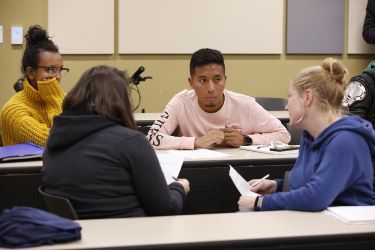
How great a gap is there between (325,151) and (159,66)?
141 inches

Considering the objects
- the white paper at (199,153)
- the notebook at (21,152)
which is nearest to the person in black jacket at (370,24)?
the white paper at (199,153)

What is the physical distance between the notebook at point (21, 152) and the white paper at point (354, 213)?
5.13ft

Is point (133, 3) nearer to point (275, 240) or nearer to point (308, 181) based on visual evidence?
point (308, 181)

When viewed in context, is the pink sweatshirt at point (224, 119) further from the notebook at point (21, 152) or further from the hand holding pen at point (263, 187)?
the hand holding pen at point (263, 187)

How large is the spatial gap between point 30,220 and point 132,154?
450 millimetres

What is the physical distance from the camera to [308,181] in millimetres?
2057

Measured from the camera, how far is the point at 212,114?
3514mm

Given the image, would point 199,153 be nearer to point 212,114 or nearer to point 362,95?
point 212,114

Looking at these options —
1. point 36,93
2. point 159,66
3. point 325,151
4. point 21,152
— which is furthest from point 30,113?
point 159,66

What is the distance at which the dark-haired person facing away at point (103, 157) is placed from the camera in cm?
183

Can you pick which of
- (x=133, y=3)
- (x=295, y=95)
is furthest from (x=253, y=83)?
(x=295, y=95)

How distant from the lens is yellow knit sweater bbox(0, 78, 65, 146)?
10.3 ft

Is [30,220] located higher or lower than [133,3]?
lower

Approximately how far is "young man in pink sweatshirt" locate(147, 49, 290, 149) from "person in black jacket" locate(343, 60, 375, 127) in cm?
46
